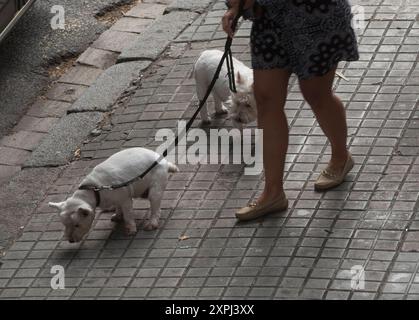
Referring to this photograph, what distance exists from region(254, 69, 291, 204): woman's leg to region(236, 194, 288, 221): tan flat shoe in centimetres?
5

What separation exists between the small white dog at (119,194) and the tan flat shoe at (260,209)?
1.81ft

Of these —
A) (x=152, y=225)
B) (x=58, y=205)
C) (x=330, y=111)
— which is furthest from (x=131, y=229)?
(x=330, y=111)

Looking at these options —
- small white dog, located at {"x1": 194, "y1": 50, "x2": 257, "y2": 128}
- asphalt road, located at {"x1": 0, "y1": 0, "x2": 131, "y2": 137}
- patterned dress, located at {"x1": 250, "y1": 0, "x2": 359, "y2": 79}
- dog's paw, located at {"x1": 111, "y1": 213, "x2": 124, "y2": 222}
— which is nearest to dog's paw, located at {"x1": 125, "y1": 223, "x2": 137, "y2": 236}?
dog's paw, located at {"x1": 111, "y1": 213, "x2": 124, "y2": 222}

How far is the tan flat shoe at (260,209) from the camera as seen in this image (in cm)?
733

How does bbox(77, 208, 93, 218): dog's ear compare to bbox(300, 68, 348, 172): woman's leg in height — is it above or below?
below

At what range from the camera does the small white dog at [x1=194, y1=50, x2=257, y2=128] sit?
26.5 ft

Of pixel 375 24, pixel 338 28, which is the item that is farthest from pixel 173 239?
pixel 375 24

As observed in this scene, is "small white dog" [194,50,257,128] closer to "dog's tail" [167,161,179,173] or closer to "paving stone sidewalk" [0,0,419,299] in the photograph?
"paving stone sidewalk" [0,0,419,299]

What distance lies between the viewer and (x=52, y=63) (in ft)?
33.8

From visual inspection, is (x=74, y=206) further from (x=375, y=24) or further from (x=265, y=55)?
(x=375, y=24)

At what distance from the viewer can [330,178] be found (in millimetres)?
7543
